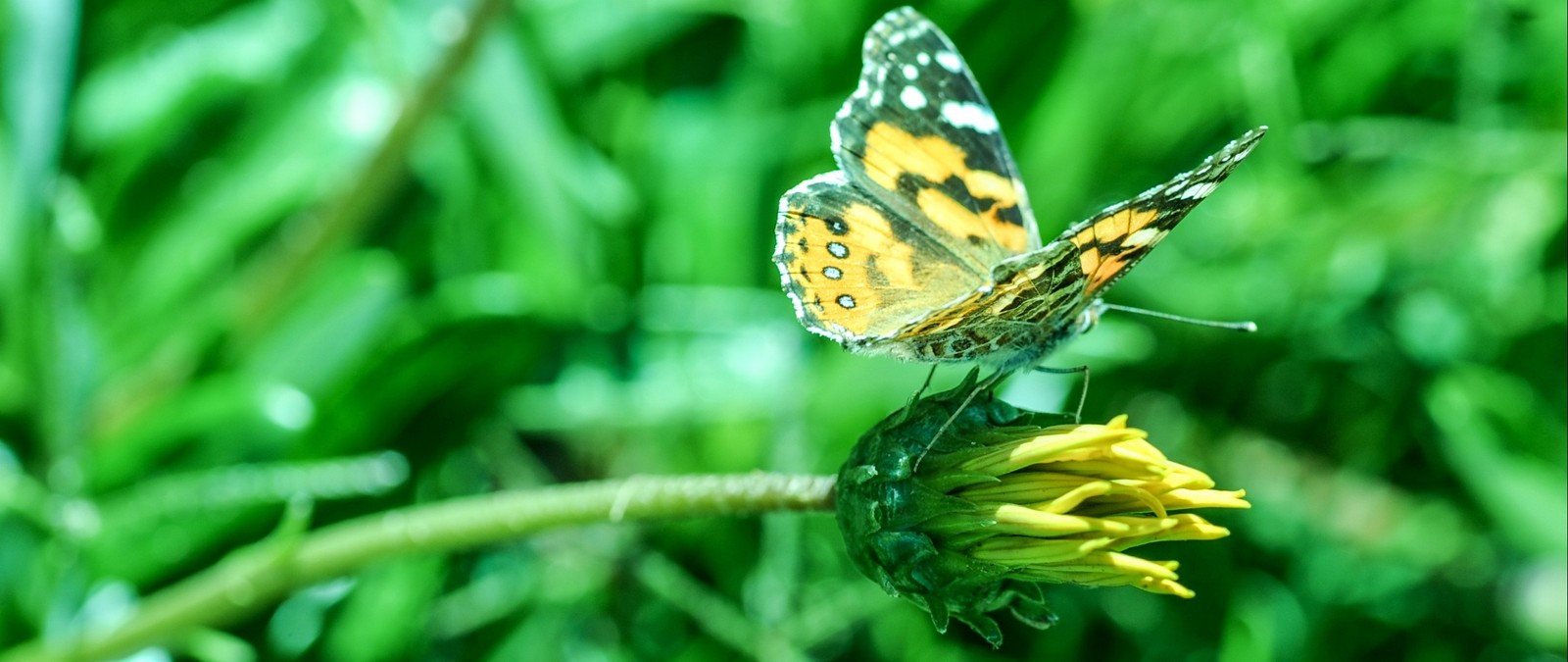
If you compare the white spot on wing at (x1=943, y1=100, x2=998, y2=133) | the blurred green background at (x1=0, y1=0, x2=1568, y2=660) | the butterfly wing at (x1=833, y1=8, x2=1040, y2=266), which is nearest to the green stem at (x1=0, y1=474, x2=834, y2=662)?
the blurred green background at (x1=0, y1=0, x2=1568, y2=660)

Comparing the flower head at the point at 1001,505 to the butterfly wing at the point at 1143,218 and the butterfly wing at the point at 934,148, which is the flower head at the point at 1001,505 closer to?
the butterfly wing at the point at 1143,218

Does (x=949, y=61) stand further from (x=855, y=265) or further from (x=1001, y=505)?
(x=1001, y=505)

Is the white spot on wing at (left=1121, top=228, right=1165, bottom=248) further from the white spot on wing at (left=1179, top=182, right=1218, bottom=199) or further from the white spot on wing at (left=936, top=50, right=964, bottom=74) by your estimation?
the white spot on wing at (left=936, top=50, right=964, bottom=74)

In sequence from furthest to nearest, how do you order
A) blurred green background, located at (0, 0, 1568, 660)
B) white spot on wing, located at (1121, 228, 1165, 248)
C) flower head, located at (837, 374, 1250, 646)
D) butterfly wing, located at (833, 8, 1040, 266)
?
1. blurred green background, located at (0, 0, 1568, 660)
2. butterfly wing, located at (833, 8, 1040, 266)
3. white spot on wing, located at (1121, 228, 1165, 248)
4. flower head, located at (837, 374, 1250, 646)

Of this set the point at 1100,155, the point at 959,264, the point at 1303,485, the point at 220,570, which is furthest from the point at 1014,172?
the point at 1303,485

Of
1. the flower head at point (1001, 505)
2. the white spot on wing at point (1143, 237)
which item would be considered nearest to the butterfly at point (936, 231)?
the white spot on wing at point (1143, 237)

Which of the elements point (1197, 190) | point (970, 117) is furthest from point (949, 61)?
point (1197, 190)
